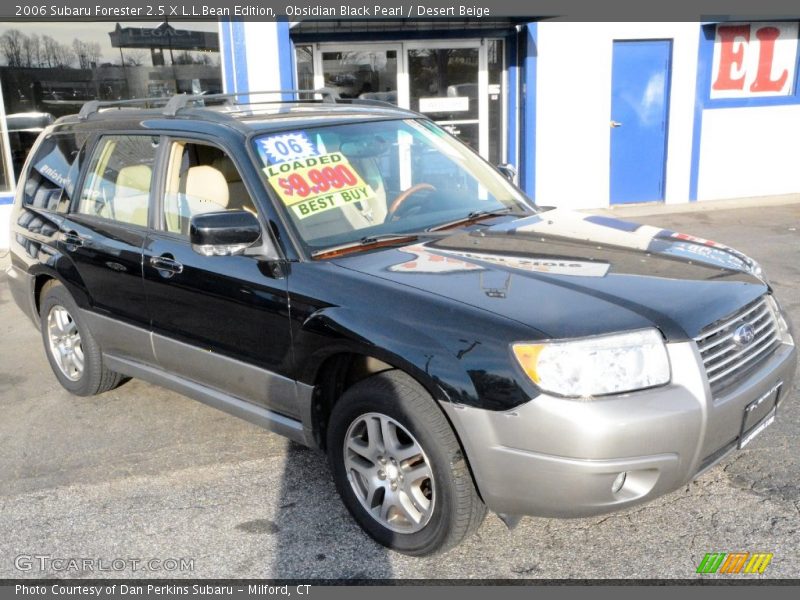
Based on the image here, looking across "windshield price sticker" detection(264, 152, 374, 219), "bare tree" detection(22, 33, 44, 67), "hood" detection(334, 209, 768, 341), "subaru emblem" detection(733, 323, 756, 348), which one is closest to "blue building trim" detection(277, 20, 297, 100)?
"bare tree" detection(22, 33, 44, 67)

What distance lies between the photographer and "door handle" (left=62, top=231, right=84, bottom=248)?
4.73m

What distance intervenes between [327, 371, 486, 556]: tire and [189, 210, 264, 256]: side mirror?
838 mm

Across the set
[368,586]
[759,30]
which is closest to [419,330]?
[368,586]

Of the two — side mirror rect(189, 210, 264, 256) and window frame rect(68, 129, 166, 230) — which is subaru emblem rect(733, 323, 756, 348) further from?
window frame rect(68, 129, 166, 230)

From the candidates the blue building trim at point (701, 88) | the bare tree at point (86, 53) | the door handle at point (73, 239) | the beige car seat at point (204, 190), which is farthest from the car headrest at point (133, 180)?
the blue building trim at point (701, 88)

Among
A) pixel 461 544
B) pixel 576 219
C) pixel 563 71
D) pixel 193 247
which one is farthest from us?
pixel 563 71

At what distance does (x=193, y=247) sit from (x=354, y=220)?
0.75 metres

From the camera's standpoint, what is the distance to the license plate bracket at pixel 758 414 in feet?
10.4

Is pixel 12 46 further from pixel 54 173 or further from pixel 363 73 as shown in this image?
pixel 54 173

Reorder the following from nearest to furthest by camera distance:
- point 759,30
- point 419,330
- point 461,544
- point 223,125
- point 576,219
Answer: point 419,330 < point 461,544 < point 223,125 < point 576,219 < point 759,30

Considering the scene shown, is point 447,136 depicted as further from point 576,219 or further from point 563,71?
point 563,71

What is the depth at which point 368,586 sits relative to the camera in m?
3.21
